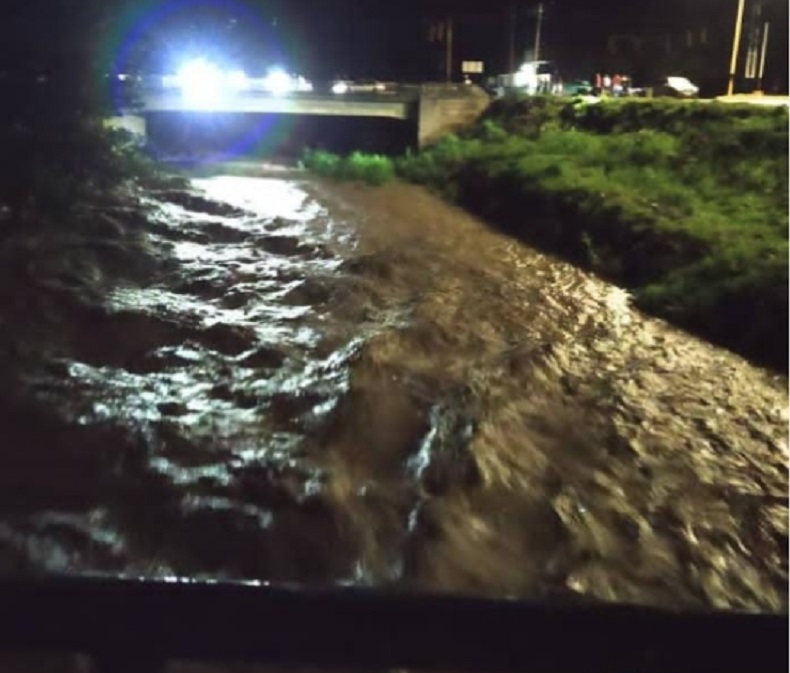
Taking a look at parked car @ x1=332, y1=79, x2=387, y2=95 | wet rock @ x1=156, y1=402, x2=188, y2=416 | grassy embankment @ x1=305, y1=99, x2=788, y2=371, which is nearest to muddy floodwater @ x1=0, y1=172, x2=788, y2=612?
wet rock @ x1=156, y1=402, x2=188, y2=416

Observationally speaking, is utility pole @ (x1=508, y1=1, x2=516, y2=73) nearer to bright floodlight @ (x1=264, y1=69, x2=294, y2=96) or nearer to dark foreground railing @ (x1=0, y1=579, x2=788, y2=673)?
bright floodlight @ (x1=264, y1=69, x2=294, y2=96)

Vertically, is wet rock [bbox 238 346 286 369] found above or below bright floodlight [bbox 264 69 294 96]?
below

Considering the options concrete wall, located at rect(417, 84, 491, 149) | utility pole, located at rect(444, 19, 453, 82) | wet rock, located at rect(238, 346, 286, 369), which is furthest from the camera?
utility pole, located at rect(444, 19, 453, 82)

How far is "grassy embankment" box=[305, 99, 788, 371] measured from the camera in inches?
582

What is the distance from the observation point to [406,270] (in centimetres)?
1806

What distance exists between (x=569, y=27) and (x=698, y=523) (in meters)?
52.1

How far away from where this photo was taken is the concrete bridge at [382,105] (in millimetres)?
39344

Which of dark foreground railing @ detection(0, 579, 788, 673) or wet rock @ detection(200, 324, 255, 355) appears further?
wet rock @ detection(200, 324, 255, 355)

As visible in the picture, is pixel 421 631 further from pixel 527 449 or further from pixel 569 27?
pixel 569 27

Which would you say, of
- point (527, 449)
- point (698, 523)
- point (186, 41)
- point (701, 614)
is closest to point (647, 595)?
point (698, 523)

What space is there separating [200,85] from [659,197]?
25.9 meters

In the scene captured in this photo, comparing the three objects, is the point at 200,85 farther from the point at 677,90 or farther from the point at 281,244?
the point at 281,244

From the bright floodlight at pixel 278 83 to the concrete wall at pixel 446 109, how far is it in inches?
233

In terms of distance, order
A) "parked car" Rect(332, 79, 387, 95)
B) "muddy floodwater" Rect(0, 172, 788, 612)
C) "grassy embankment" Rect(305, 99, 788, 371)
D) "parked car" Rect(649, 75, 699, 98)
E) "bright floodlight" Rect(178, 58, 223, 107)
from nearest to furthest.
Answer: "muddy floodwater" Rect(0, 172, 788, 612)
"grassy embankment" Rect(305, 99, 788, 371)
"parked car" Rect(649, 75, 699, 98)
"bright floodlight" Rect(178, 58, 223, 107)
"parked car" Rect(332, 79, 387, 95)
